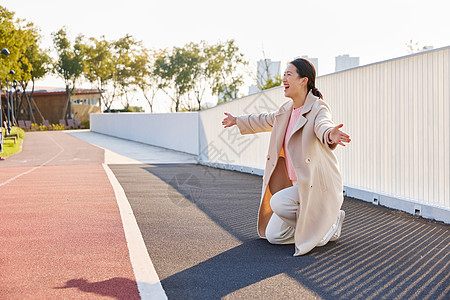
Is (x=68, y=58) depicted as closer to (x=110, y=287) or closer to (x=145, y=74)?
(x=145, y=74)

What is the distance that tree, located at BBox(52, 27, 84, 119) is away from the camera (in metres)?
68.8

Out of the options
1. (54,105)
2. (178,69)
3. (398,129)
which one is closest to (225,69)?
(178,69)

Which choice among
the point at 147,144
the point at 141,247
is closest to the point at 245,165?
the point at 141,247

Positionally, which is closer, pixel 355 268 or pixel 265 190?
pixel 355 268

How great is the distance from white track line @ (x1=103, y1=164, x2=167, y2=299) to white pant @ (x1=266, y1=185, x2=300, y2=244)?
1.31 metres

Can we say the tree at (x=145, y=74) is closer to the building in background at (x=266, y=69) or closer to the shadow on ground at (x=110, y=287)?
the building in background at (x=266, y=69)

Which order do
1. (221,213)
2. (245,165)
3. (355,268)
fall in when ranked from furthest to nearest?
(245,165), (221,213), (355,268)

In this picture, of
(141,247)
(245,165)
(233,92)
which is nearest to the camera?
(141,247)

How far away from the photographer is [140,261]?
518cm

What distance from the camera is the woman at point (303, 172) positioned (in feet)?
17.7

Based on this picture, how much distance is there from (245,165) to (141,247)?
9.99 m

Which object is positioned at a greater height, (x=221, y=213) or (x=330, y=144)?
(x=330, y=144)

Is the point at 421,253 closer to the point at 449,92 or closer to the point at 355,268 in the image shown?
the point at 355,268

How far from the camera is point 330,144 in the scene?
17.3ft
